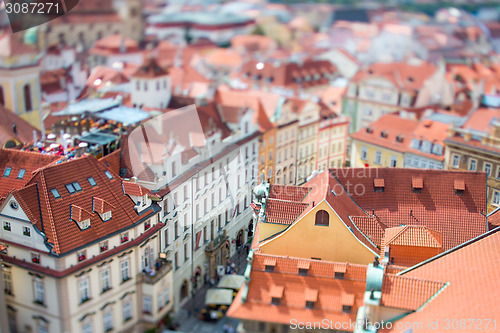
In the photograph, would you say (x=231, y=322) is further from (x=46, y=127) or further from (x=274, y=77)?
(x=274, y=77)

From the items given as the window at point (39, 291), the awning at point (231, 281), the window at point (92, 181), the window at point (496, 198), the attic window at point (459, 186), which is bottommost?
the awning at point (231, 281)

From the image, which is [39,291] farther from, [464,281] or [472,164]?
[472,164]

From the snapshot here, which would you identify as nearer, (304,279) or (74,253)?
(304,279)

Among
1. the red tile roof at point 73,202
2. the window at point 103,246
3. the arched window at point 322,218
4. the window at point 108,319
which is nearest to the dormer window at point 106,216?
the red tile roof at point 73,202

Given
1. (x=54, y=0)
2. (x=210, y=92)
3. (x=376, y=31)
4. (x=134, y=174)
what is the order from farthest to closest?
(x=376, y=31)
(x=210, y=92)
(x=134, y=174)
(x=54, y=0)

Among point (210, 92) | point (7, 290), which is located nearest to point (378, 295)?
point (7, 290)

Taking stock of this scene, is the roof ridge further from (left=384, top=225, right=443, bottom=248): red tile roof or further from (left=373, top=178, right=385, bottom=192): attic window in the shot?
(left=373, top=178, right=385, bottom=192): attic window

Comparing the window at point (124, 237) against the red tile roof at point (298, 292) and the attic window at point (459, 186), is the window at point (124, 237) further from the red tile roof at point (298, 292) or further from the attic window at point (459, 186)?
the attic window at point (459, 186)

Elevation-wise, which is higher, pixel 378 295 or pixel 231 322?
pixel 378 295
